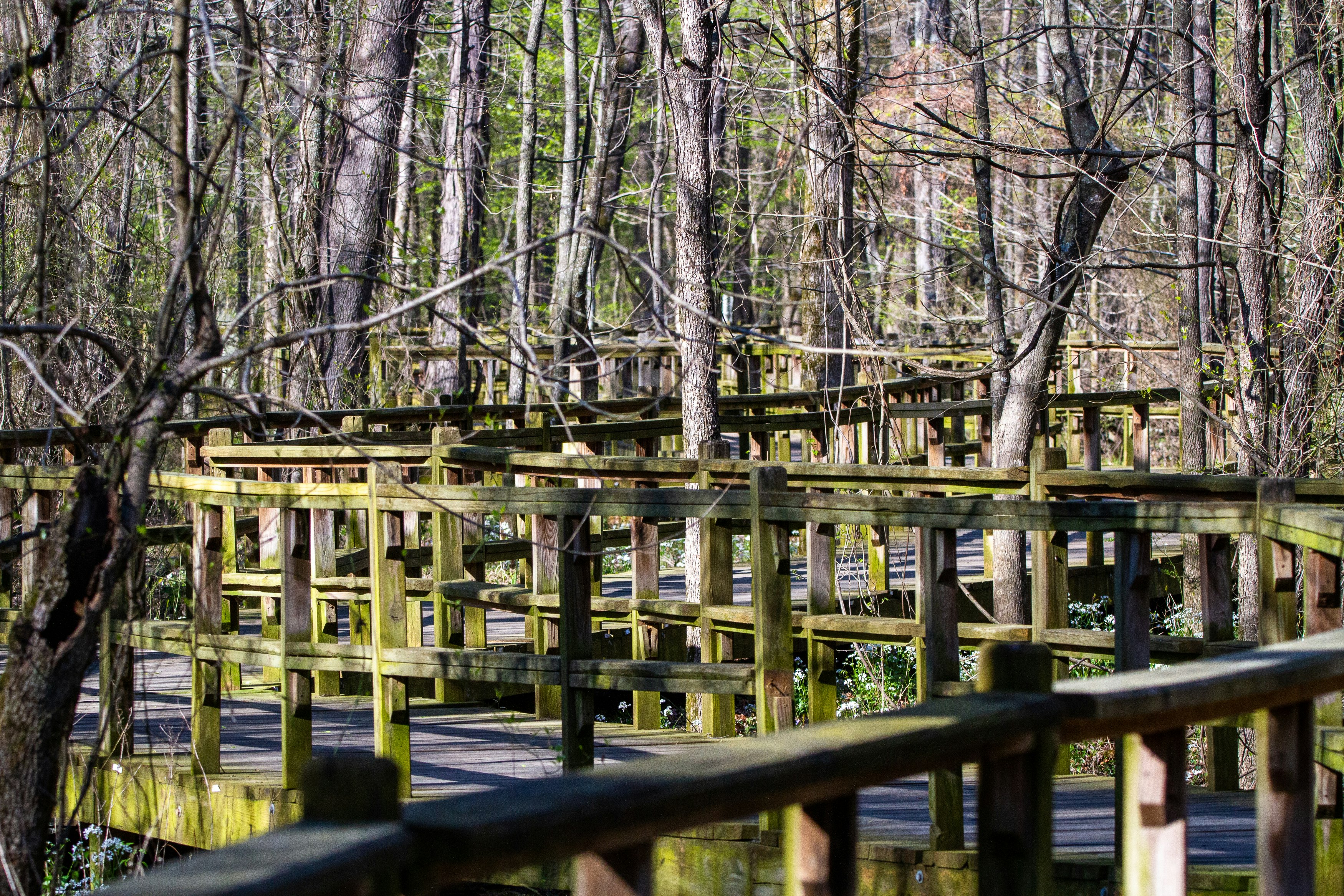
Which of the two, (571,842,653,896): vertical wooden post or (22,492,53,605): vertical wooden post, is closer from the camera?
(571,842,653,896): vertical wooden post

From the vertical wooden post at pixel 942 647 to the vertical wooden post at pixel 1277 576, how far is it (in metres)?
0.94

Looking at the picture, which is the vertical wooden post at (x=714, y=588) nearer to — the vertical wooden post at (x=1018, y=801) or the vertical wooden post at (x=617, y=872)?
the vertical wooden post at (x=1018, y=801)

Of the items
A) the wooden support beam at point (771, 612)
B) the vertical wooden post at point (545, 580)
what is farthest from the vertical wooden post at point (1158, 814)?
the wooden support beam at point (771, 612)

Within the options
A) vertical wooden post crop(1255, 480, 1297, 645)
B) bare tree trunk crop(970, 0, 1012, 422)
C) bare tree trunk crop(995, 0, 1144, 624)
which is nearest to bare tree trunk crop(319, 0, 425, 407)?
bare tree trunk crop(970, 0, 1012, 422)

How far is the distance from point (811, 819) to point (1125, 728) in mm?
558

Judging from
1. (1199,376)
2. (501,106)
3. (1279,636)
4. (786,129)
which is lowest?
(1279,636)

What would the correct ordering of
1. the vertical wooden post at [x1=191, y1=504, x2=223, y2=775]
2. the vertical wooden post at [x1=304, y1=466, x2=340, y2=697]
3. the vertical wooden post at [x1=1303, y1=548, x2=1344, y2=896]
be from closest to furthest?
the vertical wooden post at [x1=1303, y1=548, x2=1344, y2=896]
the vertical wooden post at [x1=191, y1=504, x2=223, y2=775]
the vertical wooden post at [x1=304, y1=466, x2=340, y2=697]

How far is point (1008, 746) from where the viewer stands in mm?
2266

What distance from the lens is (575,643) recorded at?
5.58 meters

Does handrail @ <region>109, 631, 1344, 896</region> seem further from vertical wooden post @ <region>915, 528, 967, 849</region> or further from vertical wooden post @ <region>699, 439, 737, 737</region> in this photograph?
vertical wooden post @ <region>699, 439, 737, 737</region>

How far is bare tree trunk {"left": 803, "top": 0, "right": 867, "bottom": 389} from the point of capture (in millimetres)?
9148

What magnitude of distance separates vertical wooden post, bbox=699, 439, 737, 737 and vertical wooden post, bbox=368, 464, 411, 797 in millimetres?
1221

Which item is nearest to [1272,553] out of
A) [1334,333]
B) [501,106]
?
[1334,333]

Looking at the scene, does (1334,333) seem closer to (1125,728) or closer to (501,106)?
(1125,728)
